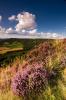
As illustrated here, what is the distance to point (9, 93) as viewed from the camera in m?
7.16

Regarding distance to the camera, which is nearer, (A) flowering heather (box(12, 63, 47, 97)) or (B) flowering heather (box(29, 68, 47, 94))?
(A) flowering heather (box(12, 63, 47, 97))

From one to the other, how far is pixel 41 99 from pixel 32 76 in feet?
3.05

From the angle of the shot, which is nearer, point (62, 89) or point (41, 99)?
point (41, 99)

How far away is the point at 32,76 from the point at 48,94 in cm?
82

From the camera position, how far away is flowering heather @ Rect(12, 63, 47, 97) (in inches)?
285

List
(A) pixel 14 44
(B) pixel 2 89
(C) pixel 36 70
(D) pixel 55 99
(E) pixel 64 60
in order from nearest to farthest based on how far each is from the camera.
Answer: (D) pixel 55 99
(B) pixel 2 89
(C) pixel 36 70
(E) pixel 64 60
(A) pixel 14 44

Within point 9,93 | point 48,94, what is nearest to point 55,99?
point 48,94

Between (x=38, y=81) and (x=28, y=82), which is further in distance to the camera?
(x=38, y=81)

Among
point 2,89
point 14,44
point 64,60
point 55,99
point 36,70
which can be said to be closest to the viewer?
point 55,99

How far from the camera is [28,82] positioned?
755 cm

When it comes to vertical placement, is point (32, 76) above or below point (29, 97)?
above

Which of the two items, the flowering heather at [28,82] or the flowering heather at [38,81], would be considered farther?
the flowering heather at [38,81]

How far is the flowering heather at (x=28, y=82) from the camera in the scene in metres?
7.24

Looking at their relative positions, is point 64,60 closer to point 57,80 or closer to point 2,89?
point 57,80
